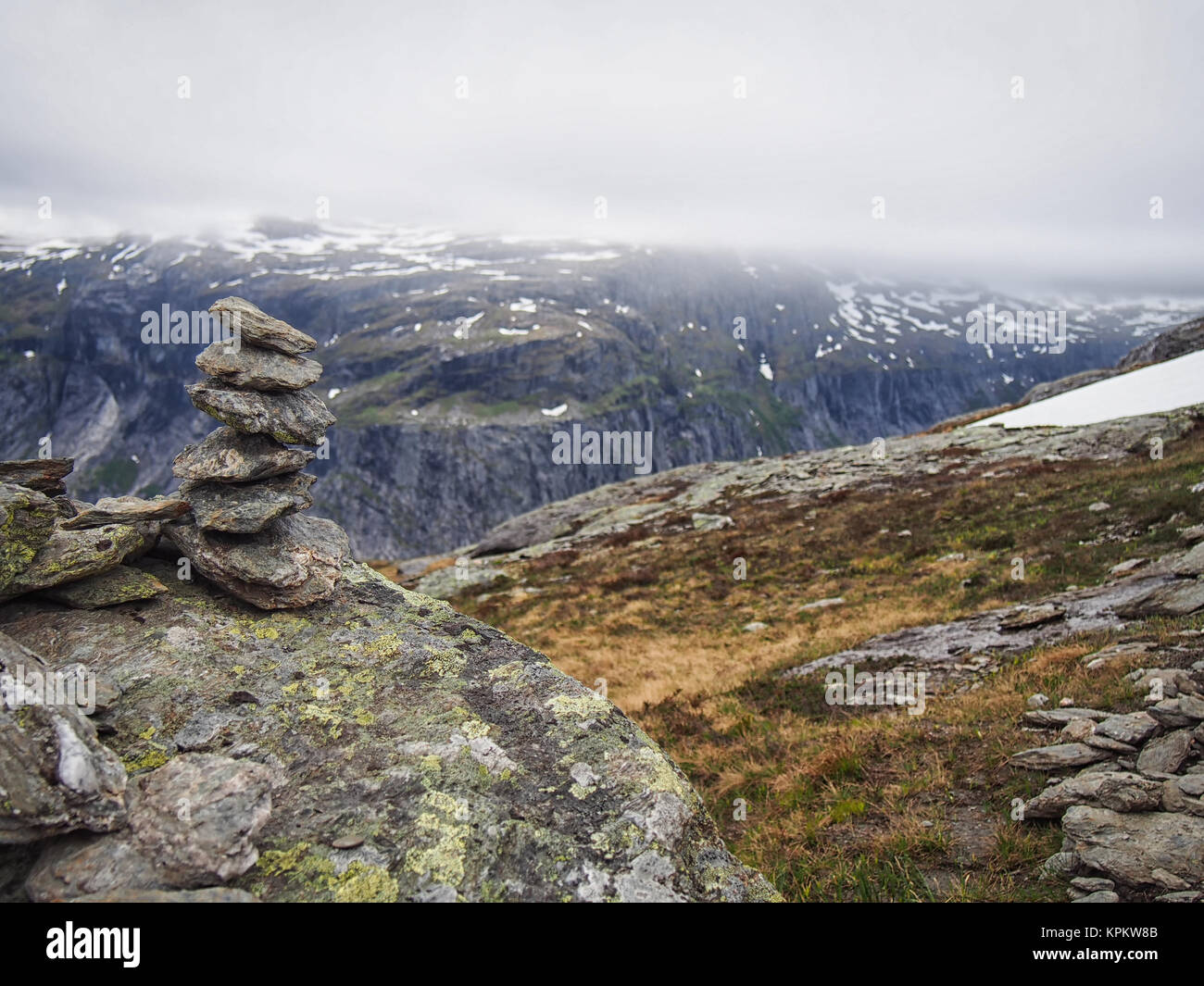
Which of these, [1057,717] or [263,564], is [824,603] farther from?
[263,564]

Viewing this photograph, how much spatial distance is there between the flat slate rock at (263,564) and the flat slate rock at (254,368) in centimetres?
178

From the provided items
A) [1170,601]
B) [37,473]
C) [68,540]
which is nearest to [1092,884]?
[1170,601]

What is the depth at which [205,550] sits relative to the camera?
692 centimetres

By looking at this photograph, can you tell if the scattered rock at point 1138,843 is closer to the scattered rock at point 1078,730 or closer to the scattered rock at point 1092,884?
the scattered rock at point 1092,884

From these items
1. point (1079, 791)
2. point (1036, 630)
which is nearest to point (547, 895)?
point (1079, 791)

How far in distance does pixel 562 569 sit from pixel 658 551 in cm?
665

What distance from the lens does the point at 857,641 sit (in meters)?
17.4

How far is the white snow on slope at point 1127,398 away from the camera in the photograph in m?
44.6

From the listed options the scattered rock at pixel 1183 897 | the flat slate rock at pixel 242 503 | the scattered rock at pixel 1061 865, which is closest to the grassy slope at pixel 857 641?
the scattered rock at pixel 1061 865

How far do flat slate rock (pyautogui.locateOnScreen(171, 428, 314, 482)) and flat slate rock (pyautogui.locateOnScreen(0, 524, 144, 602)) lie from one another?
1063 mm

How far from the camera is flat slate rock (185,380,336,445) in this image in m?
7.38
